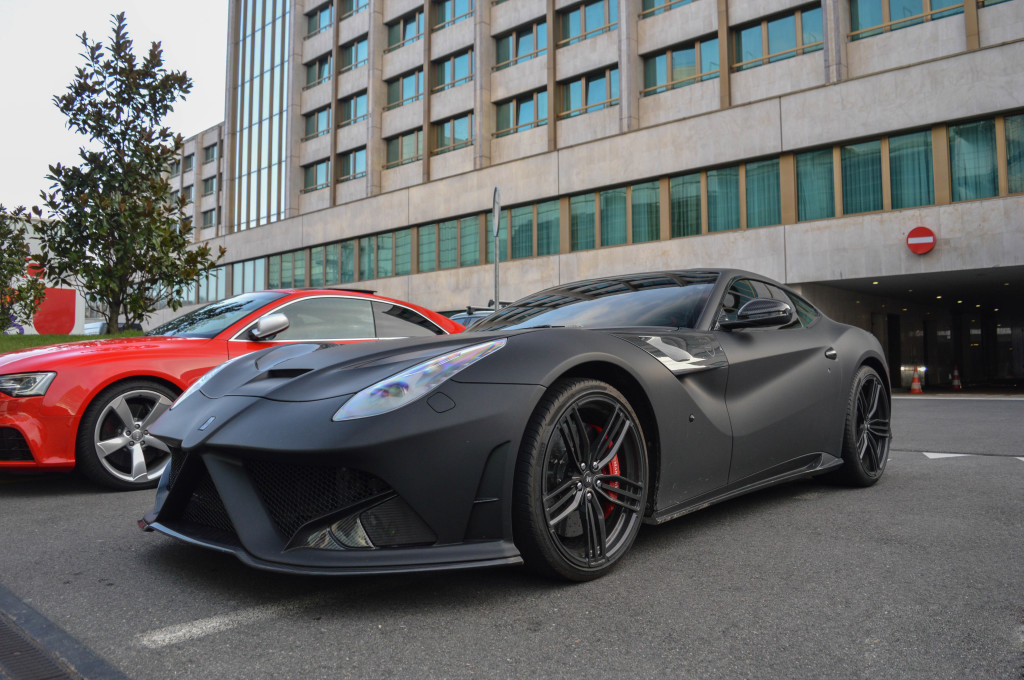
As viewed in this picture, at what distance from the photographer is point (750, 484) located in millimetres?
3453

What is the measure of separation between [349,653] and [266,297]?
4095 millimetres

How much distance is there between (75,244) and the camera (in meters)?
9.71

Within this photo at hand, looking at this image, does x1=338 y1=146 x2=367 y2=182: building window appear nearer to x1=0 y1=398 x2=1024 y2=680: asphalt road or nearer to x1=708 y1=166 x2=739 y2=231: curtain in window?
x1=708 y1=166 x2=739 y2=231: curtain in window

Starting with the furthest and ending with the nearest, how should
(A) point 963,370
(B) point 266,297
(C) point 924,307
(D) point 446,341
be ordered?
(A) point 963,370 → (C) point 924,307 → (B) point 266,297 → (D) point 446,341

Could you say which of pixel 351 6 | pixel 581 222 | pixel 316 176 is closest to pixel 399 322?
pixel 581 222

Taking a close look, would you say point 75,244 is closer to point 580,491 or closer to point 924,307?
point 580,491

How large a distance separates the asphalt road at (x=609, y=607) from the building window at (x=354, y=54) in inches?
1285

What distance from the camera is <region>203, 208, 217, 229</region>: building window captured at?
4962cm

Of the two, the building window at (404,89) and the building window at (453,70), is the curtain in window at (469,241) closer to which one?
the building window at (453,70)

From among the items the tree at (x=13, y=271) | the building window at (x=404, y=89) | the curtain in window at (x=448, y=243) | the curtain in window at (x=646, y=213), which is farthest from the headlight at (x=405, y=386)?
the building window at (x=404, y=89)

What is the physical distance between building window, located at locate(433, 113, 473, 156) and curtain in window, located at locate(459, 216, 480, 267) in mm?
4138

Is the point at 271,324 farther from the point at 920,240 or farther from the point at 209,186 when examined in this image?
the point at 209,186

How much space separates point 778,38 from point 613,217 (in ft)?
21.8

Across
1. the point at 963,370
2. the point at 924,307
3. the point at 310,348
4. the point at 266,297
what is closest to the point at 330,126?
the point at 924,307
